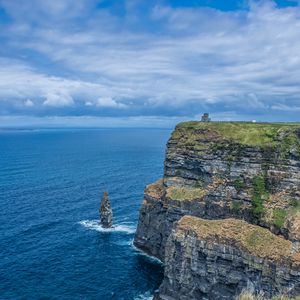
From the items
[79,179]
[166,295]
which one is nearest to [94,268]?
[166,295]

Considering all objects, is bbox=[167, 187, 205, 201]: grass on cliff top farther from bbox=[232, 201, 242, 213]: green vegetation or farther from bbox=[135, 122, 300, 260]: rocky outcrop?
bbox=[232, 201, 242, 213]: green vegetation

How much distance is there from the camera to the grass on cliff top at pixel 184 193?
289 feet

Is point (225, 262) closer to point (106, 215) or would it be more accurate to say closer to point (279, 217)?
point (279, 217)

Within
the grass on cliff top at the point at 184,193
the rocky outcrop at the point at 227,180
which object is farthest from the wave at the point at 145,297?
the grass on cliff top at the point at 184,193

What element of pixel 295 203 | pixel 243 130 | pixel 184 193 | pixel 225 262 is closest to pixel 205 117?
pixel 243 130

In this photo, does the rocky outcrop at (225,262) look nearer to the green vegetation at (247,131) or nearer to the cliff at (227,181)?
the cliff at (227,181)

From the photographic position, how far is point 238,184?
83750 millimetres

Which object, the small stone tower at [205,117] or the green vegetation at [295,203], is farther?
the small stone tower at [205,117]

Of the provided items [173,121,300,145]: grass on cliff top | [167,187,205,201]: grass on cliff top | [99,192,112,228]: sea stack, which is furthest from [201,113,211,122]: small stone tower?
[99,192,112,228]: sea stack

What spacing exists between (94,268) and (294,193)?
4921cm

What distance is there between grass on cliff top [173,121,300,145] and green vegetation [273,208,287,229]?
15212 millimetres

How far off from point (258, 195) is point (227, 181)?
785 cm

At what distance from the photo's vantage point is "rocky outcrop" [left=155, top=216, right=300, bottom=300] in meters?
61.5

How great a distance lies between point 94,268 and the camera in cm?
9125
